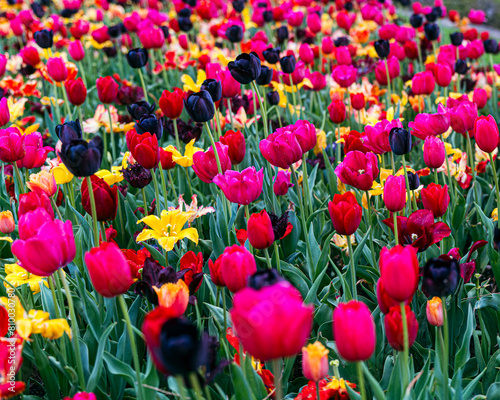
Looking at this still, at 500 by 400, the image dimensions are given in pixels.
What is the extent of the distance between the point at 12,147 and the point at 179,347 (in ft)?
4.45

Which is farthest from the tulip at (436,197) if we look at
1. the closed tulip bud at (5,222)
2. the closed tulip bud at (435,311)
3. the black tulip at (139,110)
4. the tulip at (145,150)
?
the closed tulip bud at (5,222)

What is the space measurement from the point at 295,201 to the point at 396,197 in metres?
0.90

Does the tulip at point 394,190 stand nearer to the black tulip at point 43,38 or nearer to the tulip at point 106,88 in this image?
the tulip at point 106,88

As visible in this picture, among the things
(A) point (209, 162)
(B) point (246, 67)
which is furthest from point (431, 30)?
(A) point (209, 162)

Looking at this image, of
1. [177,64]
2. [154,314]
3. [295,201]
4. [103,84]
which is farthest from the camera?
[177,64]

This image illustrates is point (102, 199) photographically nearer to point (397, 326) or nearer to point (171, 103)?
point (171, 103)

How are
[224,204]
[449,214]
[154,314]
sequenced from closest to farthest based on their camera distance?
1. [154,314]
2. [224,204]
3. [449,214]

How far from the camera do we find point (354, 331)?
3.10 feet

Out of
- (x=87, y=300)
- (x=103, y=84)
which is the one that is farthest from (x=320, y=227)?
(x=103, y=84)

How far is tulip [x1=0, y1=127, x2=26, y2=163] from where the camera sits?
1844 mm

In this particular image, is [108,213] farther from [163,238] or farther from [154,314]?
[154,314]

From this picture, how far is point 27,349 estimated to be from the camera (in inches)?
62.1

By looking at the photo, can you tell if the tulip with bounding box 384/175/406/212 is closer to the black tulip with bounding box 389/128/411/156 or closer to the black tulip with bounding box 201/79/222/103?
the black tulip with bounding box 389/128/411/156

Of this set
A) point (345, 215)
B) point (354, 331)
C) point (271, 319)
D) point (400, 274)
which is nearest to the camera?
point (271, 319)
